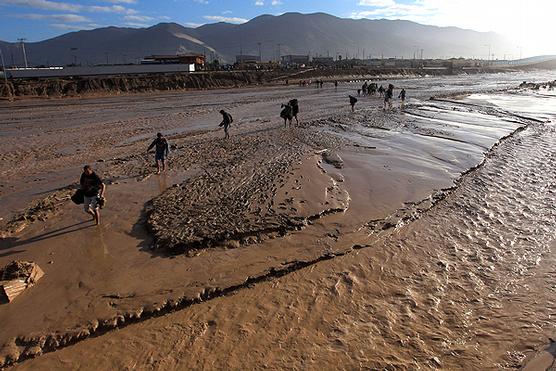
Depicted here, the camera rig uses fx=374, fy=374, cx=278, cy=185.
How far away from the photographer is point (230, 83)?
59.8 metres

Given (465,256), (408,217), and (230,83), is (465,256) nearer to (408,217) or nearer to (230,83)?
(408,217)

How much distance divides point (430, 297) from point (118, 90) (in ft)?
164

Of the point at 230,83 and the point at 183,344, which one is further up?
the point at 230,83

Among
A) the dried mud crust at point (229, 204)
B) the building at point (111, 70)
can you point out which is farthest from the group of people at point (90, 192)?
the building at point (111, 70)

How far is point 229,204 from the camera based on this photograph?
962cm

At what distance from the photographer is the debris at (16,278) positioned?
605cm

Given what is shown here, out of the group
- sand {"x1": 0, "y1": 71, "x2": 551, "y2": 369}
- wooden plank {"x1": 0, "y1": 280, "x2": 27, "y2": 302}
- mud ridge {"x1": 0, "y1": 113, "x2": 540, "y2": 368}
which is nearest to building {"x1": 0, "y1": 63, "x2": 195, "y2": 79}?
sand {"x1": 0, "y1": 71, "x2": 551, "y2": 369}

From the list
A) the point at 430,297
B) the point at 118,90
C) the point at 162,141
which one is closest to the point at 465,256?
the point at 430,297

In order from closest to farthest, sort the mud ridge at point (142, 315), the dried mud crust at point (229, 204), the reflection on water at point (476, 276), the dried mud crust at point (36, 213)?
the mud ridge at point (142, 315) → the reflection on water at point (476, 276) → the dried mud crust at point (229, 204) → the dried mud crust at point (36, 213)

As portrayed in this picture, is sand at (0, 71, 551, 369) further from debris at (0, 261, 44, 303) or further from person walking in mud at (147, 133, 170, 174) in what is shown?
person walking in mud at (147, 133, 170, 174)

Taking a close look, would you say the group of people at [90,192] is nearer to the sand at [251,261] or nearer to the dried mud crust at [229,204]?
the sand at [251,261]

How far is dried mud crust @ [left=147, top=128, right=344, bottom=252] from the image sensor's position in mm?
8055

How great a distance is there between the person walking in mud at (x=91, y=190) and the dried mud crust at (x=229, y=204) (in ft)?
3.99

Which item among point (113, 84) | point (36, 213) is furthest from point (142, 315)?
point (113, 84)
